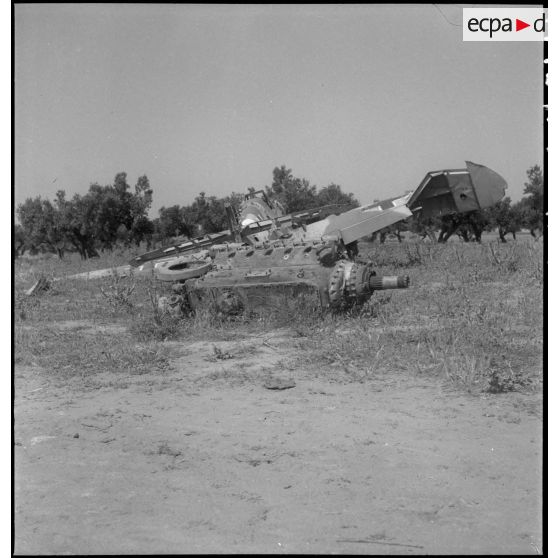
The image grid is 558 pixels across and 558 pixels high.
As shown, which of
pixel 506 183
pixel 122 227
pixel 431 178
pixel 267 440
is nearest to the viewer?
pixel 267 440

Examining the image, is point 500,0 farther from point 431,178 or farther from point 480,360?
point 431,178

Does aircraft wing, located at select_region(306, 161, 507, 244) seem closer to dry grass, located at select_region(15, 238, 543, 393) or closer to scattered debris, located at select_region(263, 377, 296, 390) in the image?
dry grass, located at select_region(15, 238, 543, 393)

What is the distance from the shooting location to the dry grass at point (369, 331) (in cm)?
646

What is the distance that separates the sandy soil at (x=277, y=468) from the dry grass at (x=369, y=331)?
1.50ft

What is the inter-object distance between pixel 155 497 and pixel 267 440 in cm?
112

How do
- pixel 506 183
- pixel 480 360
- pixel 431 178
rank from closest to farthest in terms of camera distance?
pixel 480 360
pixel 506 183
pixel 431 178

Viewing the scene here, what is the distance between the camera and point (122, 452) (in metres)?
4.55

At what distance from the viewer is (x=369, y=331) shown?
8203 mm

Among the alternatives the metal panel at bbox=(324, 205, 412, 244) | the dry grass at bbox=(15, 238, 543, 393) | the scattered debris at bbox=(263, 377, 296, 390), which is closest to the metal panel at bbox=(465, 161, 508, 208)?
the metal panel at bbox=(324, 205, 412, 244)

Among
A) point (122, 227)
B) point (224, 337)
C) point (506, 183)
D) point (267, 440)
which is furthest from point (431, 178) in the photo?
point (122, 227)

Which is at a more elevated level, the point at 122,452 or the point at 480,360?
the point at 480,360

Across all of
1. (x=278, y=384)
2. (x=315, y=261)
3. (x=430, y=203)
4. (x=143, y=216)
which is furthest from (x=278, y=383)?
(x=143, y=216)

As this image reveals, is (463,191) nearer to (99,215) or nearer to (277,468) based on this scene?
(277,468)

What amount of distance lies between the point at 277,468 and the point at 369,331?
13.9 ft
